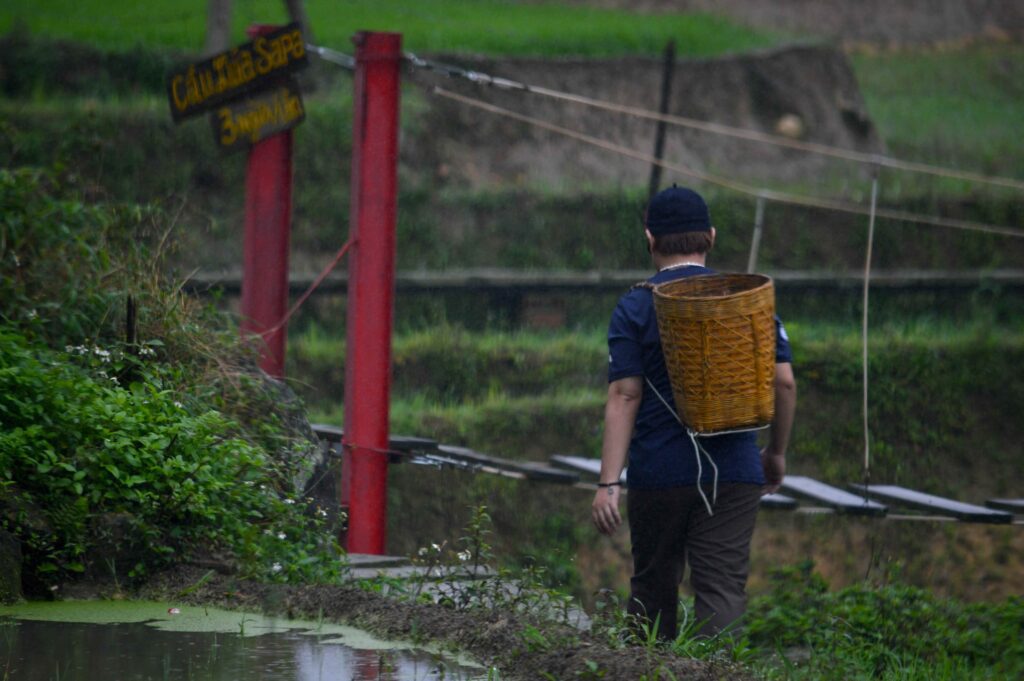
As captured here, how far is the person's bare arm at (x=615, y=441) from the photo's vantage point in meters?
4.70

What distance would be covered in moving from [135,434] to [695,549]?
189 centimetres

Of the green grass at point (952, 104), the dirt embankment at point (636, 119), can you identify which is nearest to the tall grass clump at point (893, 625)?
the dirt embankment at point (636, 119)

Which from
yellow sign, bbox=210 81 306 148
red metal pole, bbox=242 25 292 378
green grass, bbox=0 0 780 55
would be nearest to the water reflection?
red metal pole, bbox=242 25 292 378

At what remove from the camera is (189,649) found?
433 centimetres

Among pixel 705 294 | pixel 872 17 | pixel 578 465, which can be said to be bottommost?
pixel 578 465

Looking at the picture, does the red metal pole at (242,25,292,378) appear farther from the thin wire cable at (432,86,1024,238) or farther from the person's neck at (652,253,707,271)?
the person's neck at (652,253,707,271)

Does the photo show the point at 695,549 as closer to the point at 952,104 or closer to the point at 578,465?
the point at 578,465

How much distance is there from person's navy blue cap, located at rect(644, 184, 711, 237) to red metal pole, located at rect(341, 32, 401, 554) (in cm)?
244

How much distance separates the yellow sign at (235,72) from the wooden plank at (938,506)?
3.52m

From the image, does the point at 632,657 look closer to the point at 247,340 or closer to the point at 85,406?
the point at 85,406

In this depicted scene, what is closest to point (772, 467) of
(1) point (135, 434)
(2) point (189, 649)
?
(2) point (189, 649)

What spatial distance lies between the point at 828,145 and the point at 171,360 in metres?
16.9

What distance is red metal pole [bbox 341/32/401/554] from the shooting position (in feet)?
23.1

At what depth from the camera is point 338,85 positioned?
A: 18906mm
